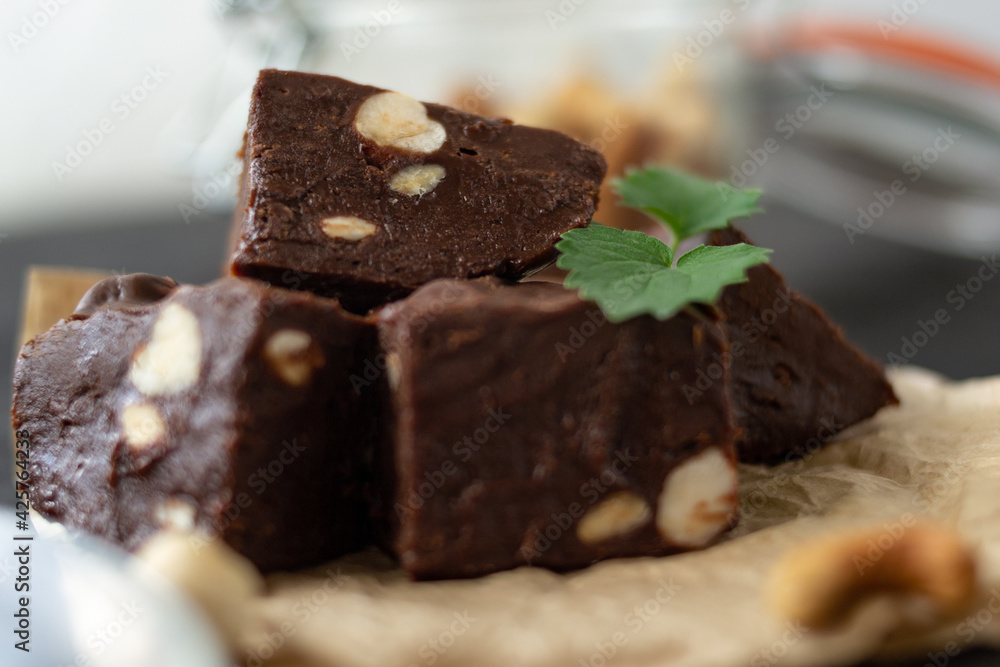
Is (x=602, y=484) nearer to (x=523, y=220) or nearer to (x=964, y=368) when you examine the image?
(x=523, y=220)

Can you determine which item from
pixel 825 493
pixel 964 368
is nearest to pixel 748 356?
pixel 825 493

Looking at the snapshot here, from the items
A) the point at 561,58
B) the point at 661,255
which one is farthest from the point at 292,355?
the point at 561,58

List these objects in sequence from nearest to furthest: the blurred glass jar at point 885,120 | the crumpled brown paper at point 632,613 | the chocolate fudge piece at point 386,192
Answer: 1. the crumpled brown paper at point 632,613
2. the chocolate fudge piece at point 386,192
3. the blurred glass jar at point 885,120

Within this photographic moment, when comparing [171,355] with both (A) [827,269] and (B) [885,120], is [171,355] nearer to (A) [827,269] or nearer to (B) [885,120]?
(A) [827,269]

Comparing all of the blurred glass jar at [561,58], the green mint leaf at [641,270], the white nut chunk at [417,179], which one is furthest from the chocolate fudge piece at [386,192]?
the blurred glass jar at [561,58]

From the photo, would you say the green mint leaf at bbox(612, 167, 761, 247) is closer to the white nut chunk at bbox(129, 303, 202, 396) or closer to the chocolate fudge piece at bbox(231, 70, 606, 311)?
the chocolate fudge piece at bbox(231, 70, 606, 311)

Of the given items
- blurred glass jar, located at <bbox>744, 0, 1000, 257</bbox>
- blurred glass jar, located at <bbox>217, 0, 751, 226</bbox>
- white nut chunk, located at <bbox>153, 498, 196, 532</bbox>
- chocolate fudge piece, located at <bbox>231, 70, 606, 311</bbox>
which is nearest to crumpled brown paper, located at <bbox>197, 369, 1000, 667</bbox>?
white nut chunk, located at <bbox>153, 498, 196, 532</bbox>

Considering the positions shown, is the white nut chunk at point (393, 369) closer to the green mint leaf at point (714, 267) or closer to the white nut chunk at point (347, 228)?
the white nut chunk at point (347, 228)
